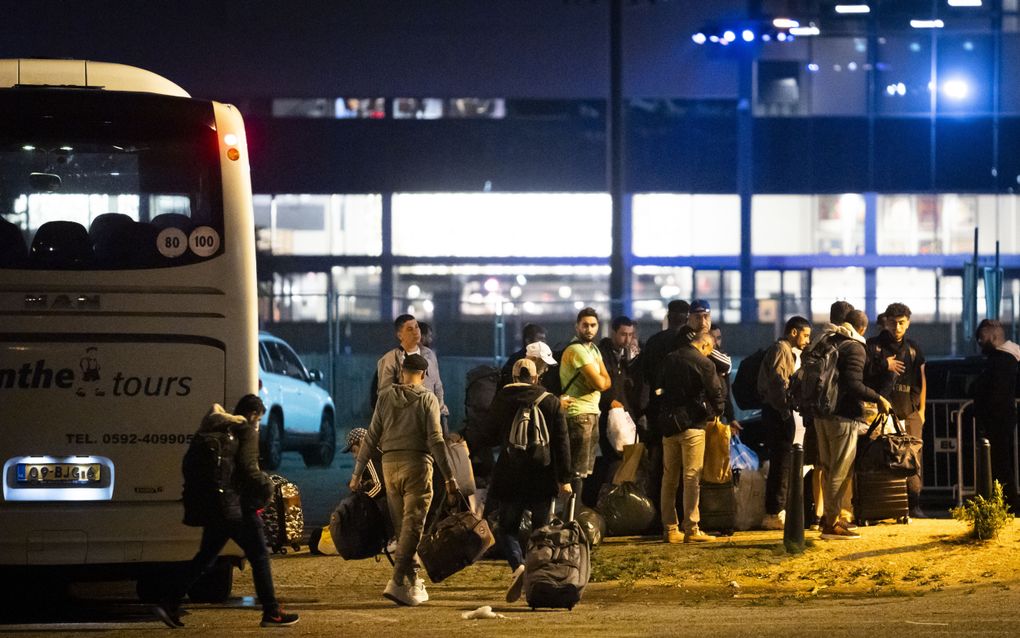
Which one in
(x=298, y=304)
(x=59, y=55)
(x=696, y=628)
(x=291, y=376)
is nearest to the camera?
(x=696, y=628)

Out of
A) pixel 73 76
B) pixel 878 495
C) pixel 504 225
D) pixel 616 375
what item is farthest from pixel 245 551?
pixel 504 225

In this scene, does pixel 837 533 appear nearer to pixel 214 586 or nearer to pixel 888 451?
pixel 888 451

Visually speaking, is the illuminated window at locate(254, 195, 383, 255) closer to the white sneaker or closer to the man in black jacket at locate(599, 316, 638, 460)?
the man in black jacket at locate(599, 316, 638, 460)

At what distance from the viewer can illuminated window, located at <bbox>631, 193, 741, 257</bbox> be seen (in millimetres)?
41688

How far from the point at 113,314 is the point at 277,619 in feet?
6.77

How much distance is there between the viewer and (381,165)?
139 feet

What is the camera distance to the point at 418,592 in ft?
35.6

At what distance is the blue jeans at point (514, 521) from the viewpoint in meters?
10.9

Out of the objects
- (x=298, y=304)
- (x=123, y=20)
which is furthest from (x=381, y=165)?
(x=298, y=304)

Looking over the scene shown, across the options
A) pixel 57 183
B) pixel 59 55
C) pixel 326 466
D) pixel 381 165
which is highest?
pixel 59 55

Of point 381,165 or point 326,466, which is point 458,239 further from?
point 326,466

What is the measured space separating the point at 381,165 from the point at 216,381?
32813mm

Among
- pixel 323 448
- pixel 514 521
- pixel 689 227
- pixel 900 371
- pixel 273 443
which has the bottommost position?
pixel 323 448

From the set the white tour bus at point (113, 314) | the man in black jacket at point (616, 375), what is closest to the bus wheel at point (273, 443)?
the man in black jacket at point (616, 375)
